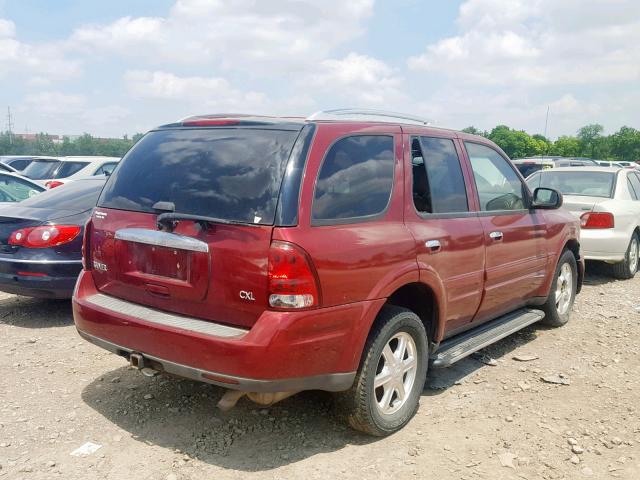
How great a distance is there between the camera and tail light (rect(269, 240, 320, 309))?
2936 mm

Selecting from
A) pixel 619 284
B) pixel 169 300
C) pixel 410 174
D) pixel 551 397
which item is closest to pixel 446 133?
pixel 410 174

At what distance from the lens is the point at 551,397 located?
4.28 meters

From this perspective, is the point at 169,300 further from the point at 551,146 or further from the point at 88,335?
the point at 551,146

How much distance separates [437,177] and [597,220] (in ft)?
15.5

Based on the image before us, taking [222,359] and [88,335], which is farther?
[88,335]

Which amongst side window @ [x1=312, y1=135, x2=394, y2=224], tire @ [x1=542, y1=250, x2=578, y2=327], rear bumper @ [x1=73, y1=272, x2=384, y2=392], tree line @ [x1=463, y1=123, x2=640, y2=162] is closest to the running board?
tire @ [x1=542, y1=250, x2=578, y2=327]

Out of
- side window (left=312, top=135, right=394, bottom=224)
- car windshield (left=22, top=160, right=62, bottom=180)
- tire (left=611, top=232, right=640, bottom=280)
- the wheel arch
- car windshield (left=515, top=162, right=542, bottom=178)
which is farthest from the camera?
car windshield (left=515, top=162, right=542, bottom=178)

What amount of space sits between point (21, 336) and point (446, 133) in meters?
4.10

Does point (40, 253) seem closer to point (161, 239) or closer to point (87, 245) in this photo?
point (87, 245)

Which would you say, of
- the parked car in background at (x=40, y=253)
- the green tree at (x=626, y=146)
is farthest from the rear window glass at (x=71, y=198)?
the green tree at (x=626, y=146)

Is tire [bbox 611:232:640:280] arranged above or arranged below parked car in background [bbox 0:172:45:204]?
below

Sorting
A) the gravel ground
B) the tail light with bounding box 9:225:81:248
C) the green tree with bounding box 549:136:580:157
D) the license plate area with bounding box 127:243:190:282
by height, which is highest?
the green tree with bounding box 549:136:580:157

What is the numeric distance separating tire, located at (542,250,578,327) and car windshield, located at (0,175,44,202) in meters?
6.91

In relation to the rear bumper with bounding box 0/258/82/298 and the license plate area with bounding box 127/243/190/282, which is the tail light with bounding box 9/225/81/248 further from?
the license plate area with bounding box 127/243/190/282
